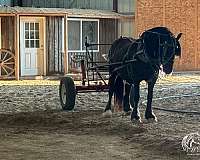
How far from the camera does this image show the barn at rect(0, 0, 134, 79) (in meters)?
24.7

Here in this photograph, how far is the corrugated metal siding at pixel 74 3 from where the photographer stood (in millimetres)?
30688

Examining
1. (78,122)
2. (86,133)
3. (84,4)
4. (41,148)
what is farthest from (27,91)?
(84,4)

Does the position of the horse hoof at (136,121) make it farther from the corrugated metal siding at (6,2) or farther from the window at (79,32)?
the corrugated metal siding at (6,2)

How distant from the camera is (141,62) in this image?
1105cm

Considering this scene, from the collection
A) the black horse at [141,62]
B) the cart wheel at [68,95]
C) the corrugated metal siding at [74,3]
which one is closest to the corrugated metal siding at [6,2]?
the corrugated metal siding at [74,3]

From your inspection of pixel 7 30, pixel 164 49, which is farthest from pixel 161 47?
pixel 7 30

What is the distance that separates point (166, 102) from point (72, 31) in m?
14.2

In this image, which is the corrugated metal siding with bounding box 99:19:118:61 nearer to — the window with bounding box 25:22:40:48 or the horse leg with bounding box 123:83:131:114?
the window with bounding box 25:22:40:48

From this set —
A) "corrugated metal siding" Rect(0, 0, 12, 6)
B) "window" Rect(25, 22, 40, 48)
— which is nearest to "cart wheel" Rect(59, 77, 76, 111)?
"window" Rect(25, 22, 40, 48)

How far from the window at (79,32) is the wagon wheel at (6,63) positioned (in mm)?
3968

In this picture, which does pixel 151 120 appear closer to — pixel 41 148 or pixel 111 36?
pixel 41 148

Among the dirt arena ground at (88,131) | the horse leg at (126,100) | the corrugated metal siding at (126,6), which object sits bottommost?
the dirt arena ground at (88,131)

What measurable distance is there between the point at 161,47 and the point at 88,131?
207cm

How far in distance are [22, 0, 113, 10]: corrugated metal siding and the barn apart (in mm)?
253
